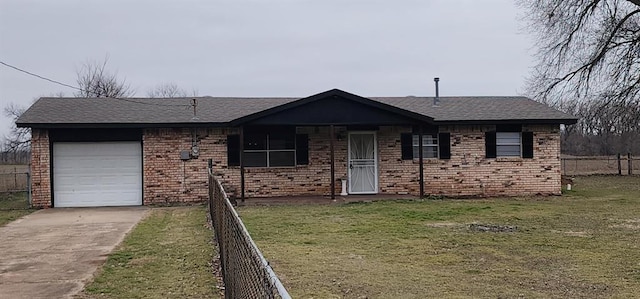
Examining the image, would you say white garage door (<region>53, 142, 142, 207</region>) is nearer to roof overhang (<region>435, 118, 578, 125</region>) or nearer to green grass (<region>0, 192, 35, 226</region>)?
green grass (<region>0, 192, 35, 226</region>)

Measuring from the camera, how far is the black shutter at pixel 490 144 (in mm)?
19948

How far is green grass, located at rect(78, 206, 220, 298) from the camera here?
7.02m

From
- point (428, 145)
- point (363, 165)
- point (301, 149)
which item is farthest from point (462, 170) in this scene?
point (301, 149)

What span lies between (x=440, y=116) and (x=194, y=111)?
25.7 feet

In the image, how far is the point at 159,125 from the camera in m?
18.5

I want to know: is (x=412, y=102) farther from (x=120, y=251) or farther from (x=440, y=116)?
(x=120, y=251)

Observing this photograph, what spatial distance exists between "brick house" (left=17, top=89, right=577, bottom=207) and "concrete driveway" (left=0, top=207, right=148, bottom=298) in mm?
1950

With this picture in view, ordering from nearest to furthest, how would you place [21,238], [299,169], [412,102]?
1. [21,238]
2. [299,169]
3. [412,102]

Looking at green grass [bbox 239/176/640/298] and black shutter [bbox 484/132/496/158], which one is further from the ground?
black shutter [bbox 484/132/496/158]

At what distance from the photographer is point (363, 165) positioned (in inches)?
784

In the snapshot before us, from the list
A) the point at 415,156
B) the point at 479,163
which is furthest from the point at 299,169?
the point at 479,163

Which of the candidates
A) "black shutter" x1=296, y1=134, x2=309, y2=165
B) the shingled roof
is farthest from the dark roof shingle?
"black shutter" x1=296, y1=134, x2=309, y2=165

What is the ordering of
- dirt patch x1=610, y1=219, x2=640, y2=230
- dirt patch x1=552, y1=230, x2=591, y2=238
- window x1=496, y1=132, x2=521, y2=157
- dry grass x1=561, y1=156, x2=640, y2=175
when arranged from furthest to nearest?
dry grass x1=561, y1=156, x2=640, y2=175, window x1=496, y1=132, x2=521, y2=157, dirt patch x1=610, y1=219, x2=640, y2=230, dirt patch x1=552, y1=230, x2=591, y2=238

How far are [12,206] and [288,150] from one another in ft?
27.3
